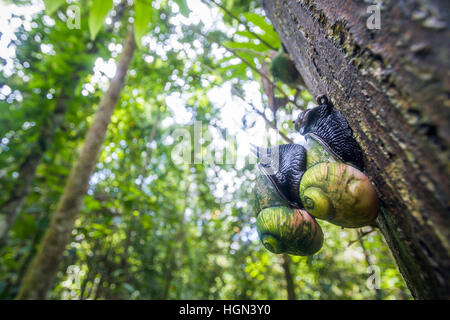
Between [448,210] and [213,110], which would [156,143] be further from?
[448,210]

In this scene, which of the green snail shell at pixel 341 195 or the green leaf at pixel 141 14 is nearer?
the green snail shell at pixel 341 195

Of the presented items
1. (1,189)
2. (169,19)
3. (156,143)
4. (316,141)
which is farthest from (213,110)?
(316,141)

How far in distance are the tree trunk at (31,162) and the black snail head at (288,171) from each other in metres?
2.60

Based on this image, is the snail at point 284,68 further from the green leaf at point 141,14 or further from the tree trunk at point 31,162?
the tree trunk at point 31,162

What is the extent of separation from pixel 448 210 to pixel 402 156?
0.34ft

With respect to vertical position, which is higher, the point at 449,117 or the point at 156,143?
the point at 156,143

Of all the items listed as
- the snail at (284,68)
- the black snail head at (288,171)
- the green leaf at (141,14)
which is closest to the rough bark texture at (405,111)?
the black snail head at (288,171)

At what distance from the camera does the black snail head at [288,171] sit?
2.26 ft

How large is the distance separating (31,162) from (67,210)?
90 cm

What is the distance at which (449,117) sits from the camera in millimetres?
318

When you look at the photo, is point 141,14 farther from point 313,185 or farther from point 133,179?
point 133,179

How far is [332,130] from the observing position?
64 centimetres

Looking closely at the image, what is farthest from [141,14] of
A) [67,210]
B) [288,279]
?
[288,279]

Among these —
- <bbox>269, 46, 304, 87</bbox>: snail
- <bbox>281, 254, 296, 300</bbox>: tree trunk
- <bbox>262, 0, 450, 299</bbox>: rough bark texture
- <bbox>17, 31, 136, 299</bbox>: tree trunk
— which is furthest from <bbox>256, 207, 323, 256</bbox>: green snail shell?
<bbox>281, 254, 296, 300</bbox>: tree trunk
